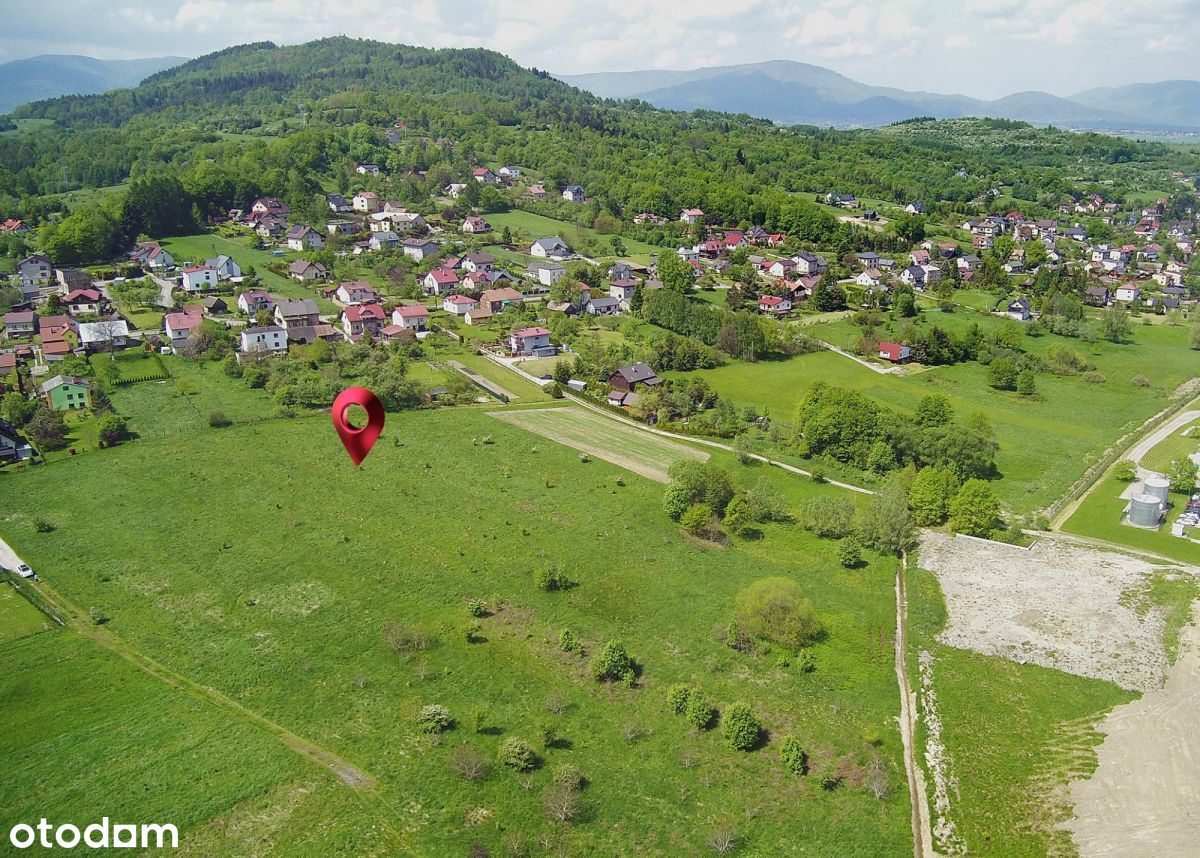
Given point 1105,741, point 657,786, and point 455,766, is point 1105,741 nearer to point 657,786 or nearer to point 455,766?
point 657,786

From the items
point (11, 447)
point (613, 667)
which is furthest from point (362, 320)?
point (613, 667)

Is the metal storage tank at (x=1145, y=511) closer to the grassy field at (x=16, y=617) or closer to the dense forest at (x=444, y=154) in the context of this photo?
the grassy field at (x=16, y=617)

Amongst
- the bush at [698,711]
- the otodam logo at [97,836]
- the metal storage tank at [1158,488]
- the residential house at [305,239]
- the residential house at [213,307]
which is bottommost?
the bush at [698,711]

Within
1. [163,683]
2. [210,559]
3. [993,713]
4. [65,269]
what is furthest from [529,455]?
[65,269]

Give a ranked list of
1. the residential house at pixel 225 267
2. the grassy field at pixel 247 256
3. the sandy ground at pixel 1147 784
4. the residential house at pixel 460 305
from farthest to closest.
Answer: the residential house at pixel 225 267, the grassy field at pixel 247 256, the residential house at pixel 460 305, the sandy ground at pixel 1147 784

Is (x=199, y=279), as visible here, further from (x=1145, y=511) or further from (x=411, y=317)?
(x=1145, y=511)

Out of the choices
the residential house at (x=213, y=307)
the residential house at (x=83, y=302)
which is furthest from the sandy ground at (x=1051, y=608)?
the residential house at (x=83, y=302)

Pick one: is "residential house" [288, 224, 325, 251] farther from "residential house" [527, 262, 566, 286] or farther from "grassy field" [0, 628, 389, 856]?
"grassy field" [0, 628, 389, 856]
